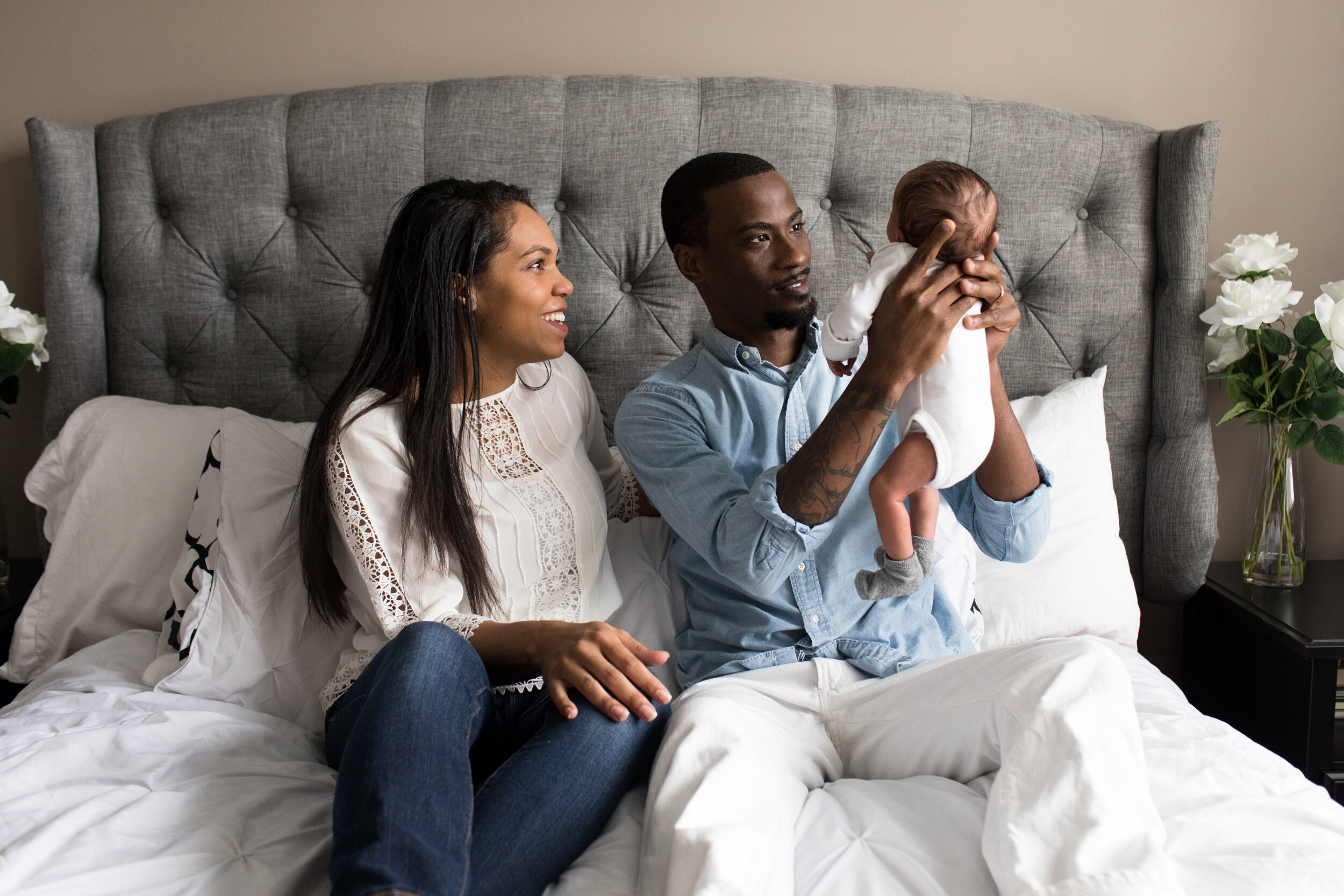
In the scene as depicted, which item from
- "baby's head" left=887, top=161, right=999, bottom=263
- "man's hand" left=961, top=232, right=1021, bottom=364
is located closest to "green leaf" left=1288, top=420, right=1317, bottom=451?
"man's hand" left=961, top=232, right=1021, bottom=364

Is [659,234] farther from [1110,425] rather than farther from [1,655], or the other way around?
[1,655]

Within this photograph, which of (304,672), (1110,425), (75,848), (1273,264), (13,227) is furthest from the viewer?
(13,227)

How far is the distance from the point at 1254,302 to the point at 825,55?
0.95 metres

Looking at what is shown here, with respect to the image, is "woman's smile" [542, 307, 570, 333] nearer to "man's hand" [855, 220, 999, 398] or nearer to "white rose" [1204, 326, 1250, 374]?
"man's hand" [855, 220, 999, 398]

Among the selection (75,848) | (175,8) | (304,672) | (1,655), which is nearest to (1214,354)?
(304,672)

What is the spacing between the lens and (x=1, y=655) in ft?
5.75

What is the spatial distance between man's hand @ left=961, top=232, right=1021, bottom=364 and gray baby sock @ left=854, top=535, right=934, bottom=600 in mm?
290

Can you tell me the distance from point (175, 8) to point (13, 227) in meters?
0.59

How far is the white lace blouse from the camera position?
1.30 meters

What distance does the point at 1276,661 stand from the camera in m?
1.60

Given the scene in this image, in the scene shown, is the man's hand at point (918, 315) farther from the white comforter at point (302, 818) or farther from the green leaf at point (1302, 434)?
the green leaf at point (1302, 434)

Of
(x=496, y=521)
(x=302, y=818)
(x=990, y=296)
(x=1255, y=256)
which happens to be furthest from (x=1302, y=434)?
(x=302, y=818)

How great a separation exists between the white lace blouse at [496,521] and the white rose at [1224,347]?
1.20 metres

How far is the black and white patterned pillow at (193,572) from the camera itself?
1.42m
